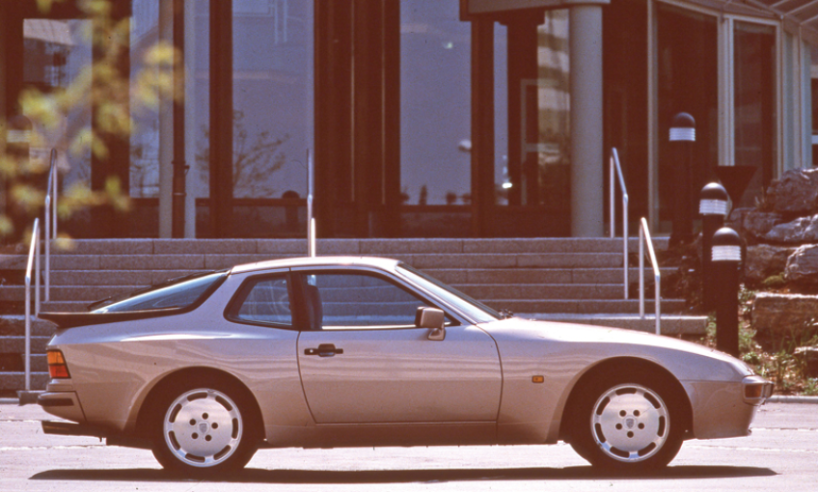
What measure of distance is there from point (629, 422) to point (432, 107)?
1308 cm

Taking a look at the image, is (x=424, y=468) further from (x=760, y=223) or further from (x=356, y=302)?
(x=760, y=223)

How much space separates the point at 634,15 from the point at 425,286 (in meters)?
13.9

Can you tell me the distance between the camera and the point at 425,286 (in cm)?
785

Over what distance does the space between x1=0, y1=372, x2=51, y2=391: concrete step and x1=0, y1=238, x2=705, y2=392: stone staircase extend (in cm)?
133

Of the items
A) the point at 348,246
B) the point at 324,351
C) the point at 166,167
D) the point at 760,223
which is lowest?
the point at 324,351

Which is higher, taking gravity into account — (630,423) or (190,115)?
(190,115)

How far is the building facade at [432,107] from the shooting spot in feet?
63.3

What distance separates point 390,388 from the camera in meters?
7.61

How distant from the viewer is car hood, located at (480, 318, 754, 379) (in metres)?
7.64

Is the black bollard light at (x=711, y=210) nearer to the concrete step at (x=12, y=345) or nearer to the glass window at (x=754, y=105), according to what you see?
the concrete step at (x=12, y=345)

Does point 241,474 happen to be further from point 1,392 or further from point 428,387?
point 1,392

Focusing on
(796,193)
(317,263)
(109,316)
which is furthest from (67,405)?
(796,193)

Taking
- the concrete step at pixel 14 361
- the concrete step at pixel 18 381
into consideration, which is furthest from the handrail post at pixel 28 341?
the concrete step at pixel 14 361

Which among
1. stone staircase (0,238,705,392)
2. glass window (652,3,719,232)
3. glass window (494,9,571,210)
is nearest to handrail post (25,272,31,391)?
stone staircase (0,238,705,392)
